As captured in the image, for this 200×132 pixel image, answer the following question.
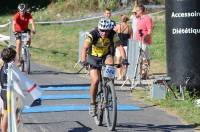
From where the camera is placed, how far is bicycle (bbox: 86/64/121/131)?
10.3 m

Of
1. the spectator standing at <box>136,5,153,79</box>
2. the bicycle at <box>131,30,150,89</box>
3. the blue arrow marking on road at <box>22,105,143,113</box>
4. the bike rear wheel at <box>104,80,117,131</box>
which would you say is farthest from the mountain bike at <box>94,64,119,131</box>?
the spectator standing at <box>136,5,153,79</box>

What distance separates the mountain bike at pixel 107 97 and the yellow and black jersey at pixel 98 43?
299mm

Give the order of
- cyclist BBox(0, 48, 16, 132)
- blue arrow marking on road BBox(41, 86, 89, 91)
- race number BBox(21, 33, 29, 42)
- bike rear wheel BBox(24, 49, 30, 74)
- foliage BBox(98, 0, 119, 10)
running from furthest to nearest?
foliage BBox(98, 0, 119, 10)
bike rear wheel BBox(24, 49, 30, 74)
race number BBox(21, 33, 29, 42)
blue arrow marking on road BBox(41, 86, 89, 91)
cyclist BBox(0, 48, 16, 132)

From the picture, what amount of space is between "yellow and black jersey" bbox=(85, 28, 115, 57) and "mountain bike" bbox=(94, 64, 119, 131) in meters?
0.30

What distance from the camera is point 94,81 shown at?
35.0 feet

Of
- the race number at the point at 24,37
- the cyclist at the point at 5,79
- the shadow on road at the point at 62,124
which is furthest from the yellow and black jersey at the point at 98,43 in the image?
the race number at the point at 24,37

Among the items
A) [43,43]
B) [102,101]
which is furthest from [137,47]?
[43,43]

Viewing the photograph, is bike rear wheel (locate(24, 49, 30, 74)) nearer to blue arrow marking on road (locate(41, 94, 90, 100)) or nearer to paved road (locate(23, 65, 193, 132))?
blue arrow marking on road (locate(41, 94, 90, 100))

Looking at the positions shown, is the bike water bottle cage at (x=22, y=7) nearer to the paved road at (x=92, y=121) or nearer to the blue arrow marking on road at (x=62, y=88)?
the blue arrow marking on road at (x=62, y=88)

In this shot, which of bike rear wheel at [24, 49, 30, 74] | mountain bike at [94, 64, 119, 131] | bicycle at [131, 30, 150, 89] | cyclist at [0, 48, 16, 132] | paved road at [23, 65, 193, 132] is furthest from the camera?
bike rear wheel at [24, 49, 30, 74]

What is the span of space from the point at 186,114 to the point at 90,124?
193cm

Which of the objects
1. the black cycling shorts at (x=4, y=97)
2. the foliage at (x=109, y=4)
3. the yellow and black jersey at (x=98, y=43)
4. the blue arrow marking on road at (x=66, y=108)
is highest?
the foliage at (x=109, y=4)

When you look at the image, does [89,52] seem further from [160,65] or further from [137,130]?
[160,65]

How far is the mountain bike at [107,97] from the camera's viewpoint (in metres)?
10.3
